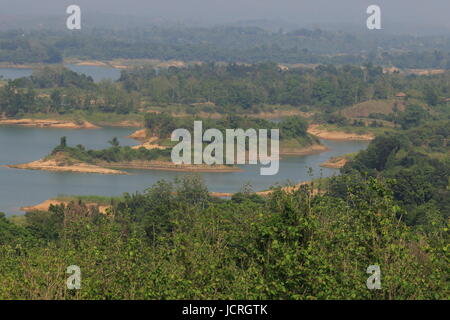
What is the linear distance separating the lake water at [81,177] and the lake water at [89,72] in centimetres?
3140

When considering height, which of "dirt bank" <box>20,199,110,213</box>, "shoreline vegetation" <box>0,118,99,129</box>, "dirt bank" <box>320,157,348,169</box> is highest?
"shoreline vegetation" <box>0,118,99,129</box>

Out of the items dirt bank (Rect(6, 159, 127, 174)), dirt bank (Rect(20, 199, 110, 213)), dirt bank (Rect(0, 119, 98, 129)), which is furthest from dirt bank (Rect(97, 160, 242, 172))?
dirt bank (Rect(0, 119, 98, 129))

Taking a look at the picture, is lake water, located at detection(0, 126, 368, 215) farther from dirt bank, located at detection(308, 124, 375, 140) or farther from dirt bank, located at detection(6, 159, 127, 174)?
dirt bank, located at detection(308, 124, 375, 140)

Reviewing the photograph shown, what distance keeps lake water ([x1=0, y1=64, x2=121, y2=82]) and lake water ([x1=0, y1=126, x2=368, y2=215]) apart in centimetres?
3140

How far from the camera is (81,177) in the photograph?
101ft

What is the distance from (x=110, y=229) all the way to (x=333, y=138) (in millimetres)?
35023

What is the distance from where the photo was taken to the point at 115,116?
46.6 metres

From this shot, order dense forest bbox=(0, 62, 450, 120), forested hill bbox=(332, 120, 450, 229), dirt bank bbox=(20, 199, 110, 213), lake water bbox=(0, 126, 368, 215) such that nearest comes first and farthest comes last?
forested hill bbox=(332, 120, 450, 229) < dirt bank bbox=(20, 199, 110, 213) < lake water bbox=(0, 126, 368, 215) < dense forest bbox=(0, 62, 450, 120)

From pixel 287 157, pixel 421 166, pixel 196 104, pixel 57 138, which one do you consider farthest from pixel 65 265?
pixel 196 104

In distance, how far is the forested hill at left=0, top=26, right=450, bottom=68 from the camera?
88.1 metres

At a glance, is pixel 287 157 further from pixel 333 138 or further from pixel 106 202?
pixel 106 202

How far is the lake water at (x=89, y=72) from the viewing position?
71.9 m

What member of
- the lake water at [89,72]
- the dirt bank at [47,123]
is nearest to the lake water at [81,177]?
the dirt bank at [47,123]
